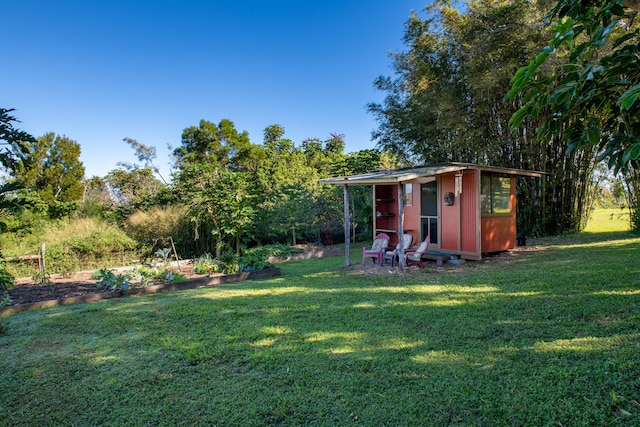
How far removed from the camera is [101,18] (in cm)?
921

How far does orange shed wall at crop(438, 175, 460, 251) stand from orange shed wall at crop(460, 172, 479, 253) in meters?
0.14

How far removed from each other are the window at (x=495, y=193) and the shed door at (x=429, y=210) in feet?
3.49

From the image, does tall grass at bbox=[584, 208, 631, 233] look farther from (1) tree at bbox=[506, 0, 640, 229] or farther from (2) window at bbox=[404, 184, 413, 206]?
(1) tree at bbox=[506, 0, 640, 229]

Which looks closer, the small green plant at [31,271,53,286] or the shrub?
the small green plant at [31,271,53,286]

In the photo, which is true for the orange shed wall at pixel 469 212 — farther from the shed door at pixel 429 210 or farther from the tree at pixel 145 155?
the tree at pixel 145 155

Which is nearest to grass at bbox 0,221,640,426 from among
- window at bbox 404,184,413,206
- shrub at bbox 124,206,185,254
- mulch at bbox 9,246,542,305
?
mulch at bbox 9,246,542,305

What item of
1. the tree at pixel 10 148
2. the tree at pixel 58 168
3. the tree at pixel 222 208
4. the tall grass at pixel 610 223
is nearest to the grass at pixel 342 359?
the tree at pixel 10 148

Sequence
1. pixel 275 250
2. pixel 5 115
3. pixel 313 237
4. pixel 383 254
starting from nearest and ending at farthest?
pixel 5 115 < pixel 383 254 < pixel 275 250 < pixel 313 237

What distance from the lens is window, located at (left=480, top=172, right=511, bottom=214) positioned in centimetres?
797

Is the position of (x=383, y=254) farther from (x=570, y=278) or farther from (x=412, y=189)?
(x=570, y=278)

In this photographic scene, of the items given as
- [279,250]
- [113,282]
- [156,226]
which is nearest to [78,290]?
[113,282]

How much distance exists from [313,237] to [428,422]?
1103 centimetres

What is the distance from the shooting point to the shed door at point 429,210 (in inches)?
335

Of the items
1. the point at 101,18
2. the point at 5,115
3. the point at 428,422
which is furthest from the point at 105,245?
the point at 428,422
